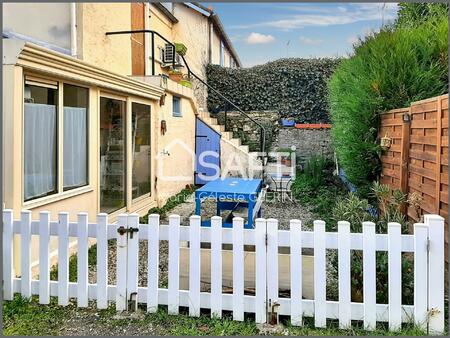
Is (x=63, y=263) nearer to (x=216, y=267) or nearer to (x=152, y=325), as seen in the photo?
(x=152, y=325)

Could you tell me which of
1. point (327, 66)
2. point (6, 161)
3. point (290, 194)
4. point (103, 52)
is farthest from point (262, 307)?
point (327, 66)

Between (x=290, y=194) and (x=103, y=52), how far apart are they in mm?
5611

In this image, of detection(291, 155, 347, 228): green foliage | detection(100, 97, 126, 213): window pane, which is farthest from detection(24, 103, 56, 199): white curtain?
detection(291, 155, 347, 228): green foliage

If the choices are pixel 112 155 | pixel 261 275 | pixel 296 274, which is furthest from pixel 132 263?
pixel 112 155

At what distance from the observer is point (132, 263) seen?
330cm

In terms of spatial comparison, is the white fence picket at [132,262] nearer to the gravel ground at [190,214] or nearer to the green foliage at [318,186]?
the gravel ground at [190,214]

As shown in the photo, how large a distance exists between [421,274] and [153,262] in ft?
7.11

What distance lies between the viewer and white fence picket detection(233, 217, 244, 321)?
124 inches

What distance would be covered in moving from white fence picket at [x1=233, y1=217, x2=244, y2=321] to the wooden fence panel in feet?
6.96

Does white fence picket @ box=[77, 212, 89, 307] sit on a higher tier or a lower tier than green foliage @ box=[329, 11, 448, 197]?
lower

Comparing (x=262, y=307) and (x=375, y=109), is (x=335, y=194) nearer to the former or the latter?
(x=375, y=109)

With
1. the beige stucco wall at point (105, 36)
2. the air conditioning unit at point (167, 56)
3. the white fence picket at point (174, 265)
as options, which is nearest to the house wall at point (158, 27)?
the air conditioning unit at point (167, 56)

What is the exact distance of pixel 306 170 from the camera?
453 inches

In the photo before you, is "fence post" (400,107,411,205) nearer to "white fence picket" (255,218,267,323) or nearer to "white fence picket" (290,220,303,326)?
"white fence picket" (290,220,303,326)
